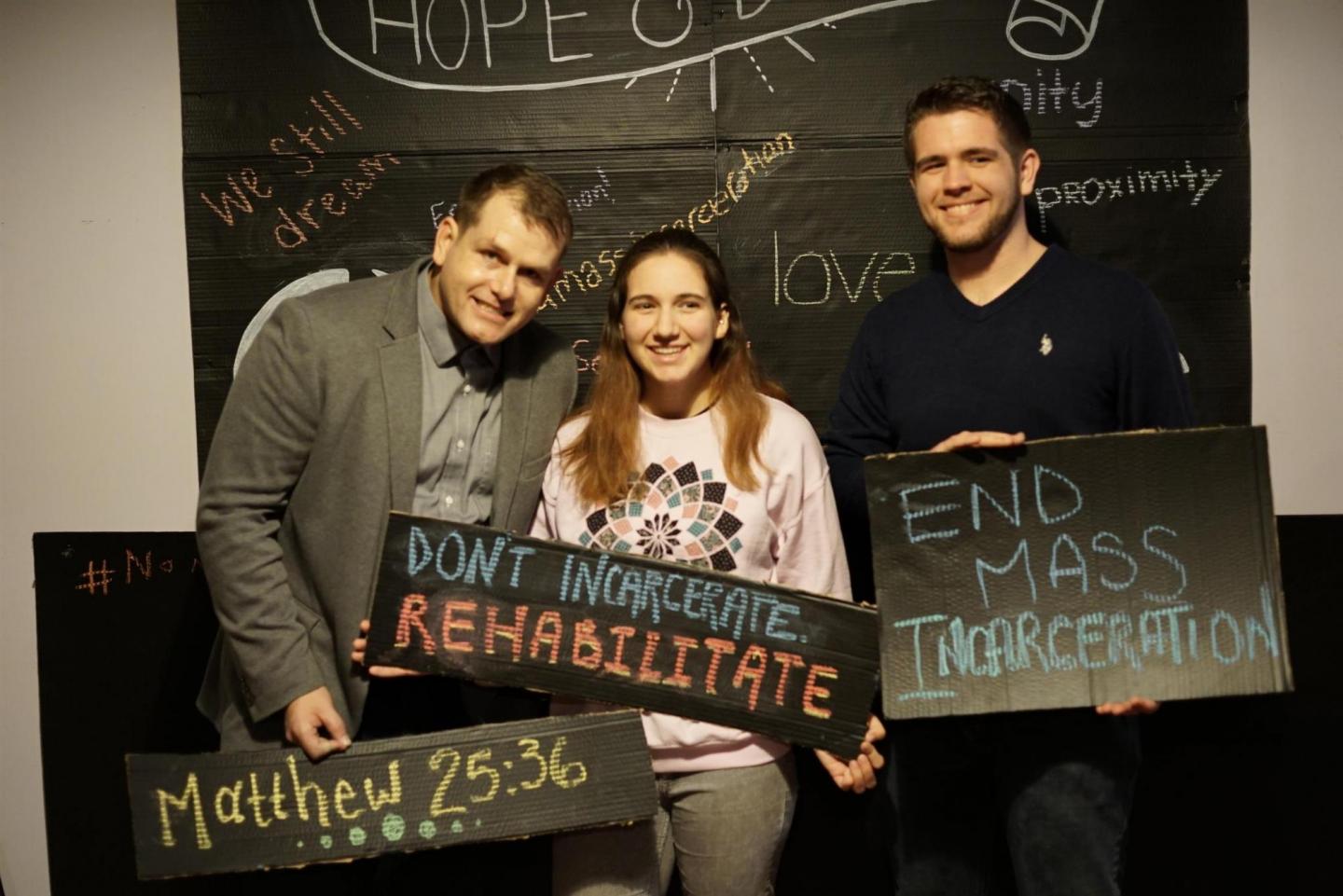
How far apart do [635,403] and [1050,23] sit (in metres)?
1.37

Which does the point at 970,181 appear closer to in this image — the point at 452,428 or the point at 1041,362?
the point at 1041,362

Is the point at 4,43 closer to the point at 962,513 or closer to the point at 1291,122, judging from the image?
the point at 962,513

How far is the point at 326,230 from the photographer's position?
2.60 metres

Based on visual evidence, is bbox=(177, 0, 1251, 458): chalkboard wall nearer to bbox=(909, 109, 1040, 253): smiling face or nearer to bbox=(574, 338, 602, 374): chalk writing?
bbox=(574, 338, 602, 374): chalk writing

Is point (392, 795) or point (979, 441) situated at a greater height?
point (979, 441)

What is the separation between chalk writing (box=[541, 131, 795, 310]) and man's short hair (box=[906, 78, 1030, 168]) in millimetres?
569

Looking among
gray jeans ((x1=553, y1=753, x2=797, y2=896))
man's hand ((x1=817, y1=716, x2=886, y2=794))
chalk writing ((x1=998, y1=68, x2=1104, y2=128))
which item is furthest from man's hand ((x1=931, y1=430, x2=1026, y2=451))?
chalk writing ((x1=998, y1=68, x2=1104, y2=128))

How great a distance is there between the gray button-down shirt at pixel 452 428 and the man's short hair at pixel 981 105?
0.92 m

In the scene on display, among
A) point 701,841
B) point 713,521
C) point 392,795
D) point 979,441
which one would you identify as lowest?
point 701,841

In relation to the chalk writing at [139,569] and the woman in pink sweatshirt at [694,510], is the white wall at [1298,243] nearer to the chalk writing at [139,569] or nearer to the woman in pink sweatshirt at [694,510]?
the woman in pink sweatshirt at [694,510]

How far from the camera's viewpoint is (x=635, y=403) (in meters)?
2.02

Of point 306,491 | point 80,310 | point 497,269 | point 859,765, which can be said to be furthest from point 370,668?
point 80,310

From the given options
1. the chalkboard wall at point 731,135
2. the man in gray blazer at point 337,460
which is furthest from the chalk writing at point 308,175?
the man in gray blazer at point 337,460

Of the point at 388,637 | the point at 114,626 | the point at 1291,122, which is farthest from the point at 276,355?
the point at 1291,122
